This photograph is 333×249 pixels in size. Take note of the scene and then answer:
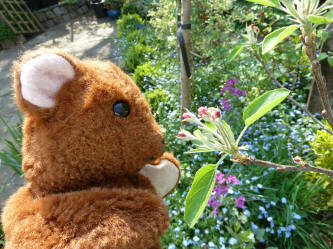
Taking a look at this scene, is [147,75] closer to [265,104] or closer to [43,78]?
[43,78]

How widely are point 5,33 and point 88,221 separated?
22.8ft

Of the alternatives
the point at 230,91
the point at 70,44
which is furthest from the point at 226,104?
the point at 70,44

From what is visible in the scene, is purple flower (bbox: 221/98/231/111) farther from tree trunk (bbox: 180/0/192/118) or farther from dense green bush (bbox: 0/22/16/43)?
dense green bush (bbox: 0/22/16/43)

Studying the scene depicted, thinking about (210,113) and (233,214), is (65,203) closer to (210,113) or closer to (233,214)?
(210,113)

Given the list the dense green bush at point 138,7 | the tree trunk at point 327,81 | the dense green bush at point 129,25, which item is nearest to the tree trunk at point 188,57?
the tree trunk at point 327,81

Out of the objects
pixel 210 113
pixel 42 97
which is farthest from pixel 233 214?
pixel 42 97

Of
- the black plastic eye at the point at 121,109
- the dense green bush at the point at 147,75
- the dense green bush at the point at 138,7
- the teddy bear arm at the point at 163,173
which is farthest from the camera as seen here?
the dense green bush at the point at 138,7

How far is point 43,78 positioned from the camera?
27.9 inches

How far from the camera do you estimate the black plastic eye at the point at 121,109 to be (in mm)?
768

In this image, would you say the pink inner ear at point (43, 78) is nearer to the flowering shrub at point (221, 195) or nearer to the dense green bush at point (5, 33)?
the flowering shrub at point (221, 195)

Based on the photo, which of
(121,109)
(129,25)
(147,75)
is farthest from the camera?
(129,25)

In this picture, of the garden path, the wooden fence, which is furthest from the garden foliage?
the wooden fence

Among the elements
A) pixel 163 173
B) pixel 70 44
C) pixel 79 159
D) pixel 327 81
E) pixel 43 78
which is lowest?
pixel 327 81

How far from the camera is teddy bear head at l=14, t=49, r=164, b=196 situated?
0.71 m
